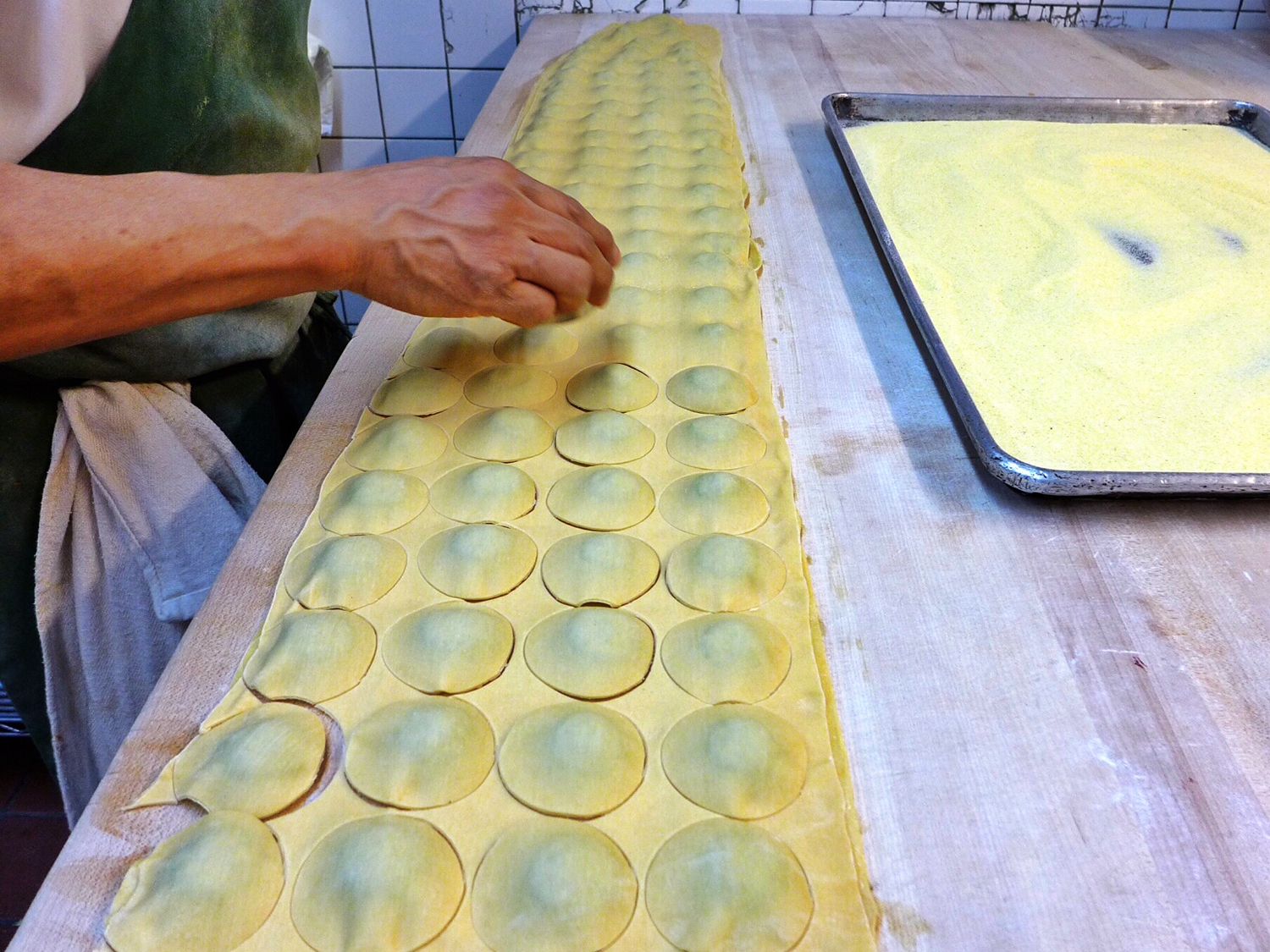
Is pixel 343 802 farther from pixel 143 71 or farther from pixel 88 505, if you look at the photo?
pixel 143 71

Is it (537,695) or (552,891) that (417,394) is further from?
(552,891)

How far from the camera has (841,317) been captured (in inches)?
39.5

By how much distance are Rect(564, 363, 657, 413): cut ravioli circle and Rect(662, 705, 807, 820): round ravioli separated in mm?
374

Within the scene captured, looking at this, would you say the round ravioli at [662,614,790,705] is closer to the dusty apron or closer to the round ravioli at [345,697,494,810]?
the round ravioli at [345,697,494,810]

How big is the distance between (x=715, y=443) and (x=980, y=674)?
314mm

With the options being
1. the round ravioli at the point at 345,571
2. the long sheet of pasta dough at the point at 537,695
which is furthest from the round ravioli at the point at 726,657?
the round ravioli at the point at 345,571

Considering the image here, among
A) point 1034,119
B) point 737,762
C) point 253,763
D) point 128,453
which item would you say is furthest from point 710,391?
point 1034,119

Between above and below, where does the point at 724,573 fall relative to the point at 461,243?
below

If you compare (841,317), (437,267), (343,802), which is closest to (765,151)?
(841,317)

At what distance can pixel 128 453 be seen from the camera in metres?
0.97

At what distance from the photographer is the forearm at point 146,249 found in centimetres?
58

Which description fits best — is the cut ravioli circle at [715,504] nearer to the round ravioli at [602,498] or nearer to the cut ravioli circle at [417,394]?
the round ravioli at [602,498]

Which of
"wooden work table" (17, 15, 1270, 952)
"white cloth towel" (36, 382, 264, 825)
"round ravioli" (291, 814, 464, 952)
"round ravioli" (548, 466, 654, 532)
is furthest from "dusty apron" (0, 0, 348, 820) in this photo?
"round ravioli" (291, 814, 464, 952)

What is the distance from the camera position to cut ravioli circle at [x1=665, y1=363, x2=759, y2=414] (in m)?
0.85
